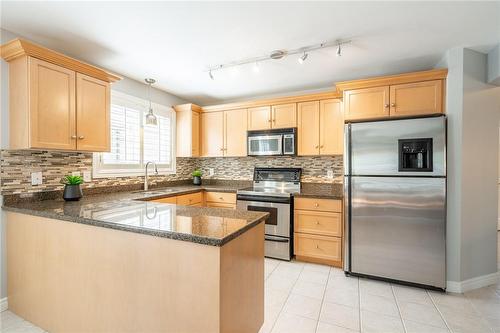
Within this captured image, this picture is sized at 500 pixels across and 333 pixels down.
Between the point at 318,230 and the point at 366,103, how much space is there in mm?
1646

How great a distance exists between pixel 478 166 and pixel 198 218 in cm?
284

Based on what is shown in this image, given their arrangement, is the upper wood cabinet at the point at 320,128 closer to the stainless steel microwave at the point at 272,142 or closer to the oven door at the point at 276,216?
the stainless steel microwave at the point at 272,142

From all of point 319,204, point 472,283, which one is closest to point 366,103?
point 319,204

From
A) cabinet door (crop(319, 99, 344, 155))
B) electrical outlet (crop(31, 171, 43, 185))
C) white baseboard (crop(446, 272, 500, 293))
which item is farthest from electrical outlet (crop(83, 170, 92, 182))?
white baseboard (crop(446, 272, 500, 293))

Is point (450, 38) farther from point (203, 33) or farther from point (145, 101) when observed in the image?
point (145, 101)

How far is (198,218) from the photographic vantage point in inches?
59.5

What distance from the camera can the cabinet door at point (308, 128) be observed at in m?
3.30

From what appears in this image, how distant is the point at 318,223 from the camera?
3006 mm

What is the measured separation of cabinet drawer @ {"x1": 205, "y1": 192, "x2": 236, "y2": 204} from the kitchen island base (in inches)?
72.4

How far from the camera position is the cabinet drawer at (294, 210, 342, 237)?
2.92 meters

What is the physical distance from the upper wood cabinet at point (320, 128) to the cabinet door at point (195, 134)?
5.56 feet

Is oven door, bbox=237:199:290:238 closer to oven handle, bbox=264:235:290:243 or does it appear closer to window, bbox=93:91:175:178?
oven handle, bbox=264:235:290:243

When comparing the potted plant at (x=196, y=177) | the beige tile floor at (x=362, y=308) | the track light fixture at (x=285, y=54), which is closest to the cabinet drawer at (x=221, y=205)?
the potted plant at (x=196, y=177)

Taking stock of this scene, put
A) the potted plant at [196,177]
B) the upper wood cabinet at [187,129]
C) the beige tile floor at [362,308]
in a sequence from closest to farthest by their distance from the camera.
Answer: the beige tile floor at [362,308] → the upper wood cabinet at [187,129] → the potted plant at [196,177]
